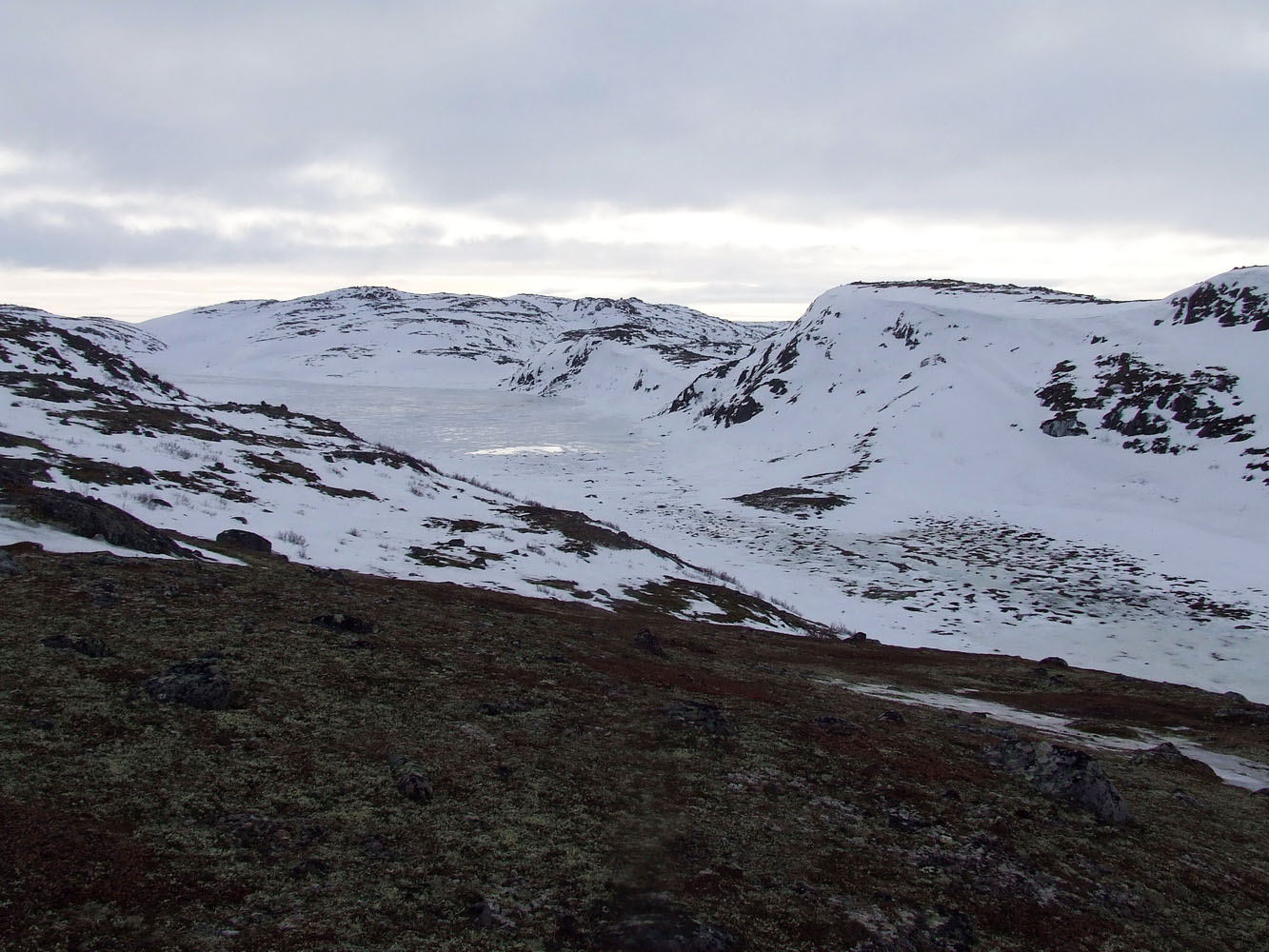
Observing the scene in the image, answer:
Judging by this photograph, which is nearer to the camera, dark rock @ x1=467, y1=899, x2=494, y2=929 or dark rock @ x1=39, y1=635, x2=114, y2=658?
dark rock @ x1=467, y1=899, x2=494, y2=929

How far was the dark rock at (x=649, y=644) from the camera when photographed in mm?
13091

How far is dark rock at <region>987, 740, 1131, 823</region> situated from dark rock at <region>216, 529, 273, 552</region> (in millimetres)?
15568

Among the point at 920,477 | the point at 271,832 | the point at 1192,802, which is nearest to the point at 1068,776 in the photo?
the point at 1192,802

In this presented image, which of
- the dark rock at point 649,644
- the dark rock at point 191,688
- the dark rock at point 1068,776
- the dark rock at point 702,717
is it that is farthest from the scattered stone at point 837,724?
the dark rock at point 191,688

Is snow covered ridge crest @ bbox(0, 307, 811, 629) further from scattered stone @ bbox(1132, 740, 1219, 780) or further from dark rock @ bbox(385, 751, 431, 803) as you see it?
scattered stone @ bbox(1132, 740, 1219, 780)

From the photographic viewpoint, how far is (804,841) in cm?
627

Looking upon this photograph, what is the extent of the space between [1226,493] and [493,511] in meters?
35.3

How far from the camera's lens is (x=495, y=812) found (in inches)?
237

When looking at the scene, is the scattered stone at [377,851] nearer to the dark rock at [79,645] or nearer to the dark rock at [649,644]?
the dark rock at [79,645]

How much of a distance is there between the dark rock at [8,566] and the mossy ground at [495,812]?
0.11 metres

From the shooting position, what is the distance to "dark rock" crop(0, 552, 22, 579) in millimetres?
9375

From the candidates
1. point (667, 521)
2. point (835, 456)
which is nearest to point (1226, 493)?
point (835, 456)

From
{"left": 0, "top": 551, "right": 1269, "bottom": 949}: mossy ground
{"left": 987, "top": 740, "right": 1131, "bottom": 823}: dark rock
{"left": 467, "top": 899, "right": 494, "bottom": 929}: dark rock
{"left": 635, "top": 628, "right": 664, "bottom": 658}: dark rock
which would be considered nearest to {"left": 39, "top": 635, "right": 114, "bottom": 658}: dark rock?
{"left": 0, "top": 551, "right": 1269, "bottom": 949}: mossy ground

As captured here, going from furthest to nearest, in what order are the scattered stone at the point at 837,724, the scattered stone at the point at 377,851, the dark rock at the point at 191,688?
the scattered stone at the point at 837,724 → the dark rock at the point at 191,688 → the scattered stone at the point at 377,851
